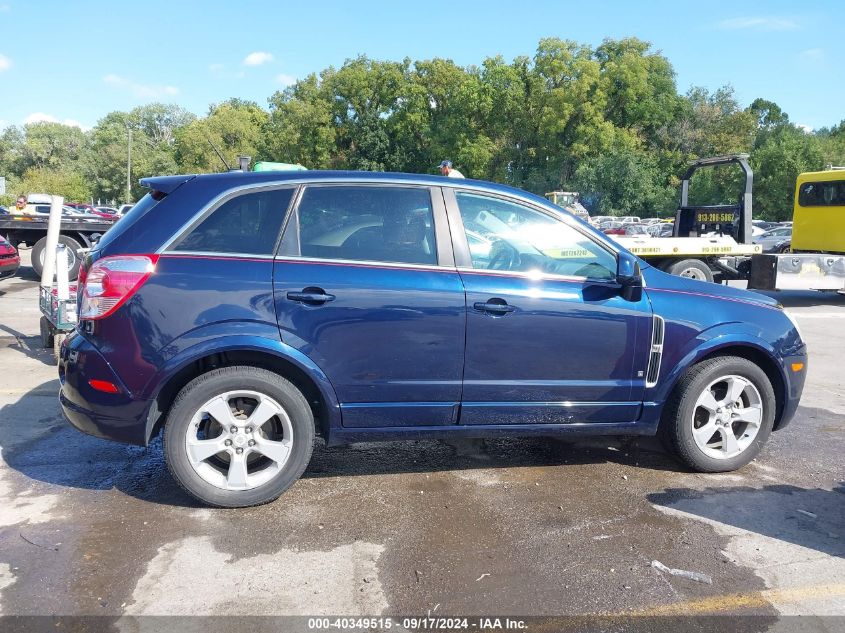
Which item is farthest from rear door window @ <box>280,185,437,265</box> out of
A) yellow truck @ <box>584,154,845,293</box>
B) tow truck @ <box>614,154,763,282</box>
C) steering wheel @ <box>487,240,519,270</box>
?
tow truck @ <box>614,154,763,282</box>

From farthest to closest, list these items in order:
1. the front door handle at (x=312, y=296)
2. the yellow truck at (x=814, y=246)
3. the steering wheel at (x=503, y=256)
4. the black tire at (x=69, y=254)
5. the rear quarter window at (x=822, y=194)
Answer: the black tire at (x=69, y=254) → the rear quarter window at (x=822, y=194) → the yellow truck at (x=814, y=246) → the steering wheel at (x=503, y=256) → the front door handle at (x=312, y=296)

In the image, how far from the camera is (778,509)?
12.7 feet

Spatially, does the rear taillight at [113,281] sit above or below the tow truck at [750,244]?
below

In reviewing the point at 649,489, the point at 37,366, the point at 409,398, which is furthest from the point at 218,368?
the point at 37,366

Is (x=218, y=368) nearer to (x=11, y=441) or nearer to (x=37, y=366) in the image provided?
(x=11, y=441)

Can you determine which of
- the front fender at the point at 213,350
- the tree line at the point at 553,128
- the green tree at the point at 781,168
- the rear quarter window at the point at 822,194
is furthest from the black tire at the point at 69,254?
the green tree at the point at 781,168

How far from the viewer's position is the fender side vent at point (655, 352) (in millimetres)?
4055

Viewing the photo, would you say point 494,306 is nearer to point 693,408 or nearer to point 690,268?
point 693,408

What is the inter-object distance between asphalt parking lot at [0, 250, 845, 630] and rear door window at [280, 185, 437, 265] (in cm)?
140

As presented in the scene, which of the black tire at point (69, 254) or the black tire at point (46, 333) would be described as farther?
the black tire at point (69, 254)

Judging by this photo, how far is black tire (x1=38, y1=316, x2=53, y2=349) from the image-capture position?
24.2 feet

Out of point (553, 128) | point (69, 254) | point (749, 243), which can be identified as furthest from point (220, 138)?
point (749, 243)

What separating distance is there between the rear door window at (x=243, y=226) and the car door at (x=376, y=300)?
8 cm

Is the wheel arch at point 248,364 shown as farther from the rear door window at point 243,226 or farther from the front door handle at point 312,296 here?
the rear door window at point 243,226
